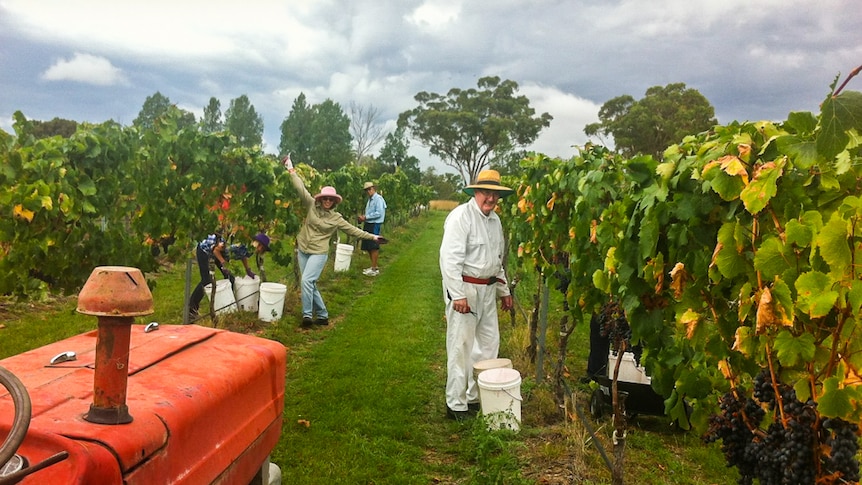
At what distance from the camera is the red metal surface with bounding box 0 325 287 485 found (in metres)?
1.66

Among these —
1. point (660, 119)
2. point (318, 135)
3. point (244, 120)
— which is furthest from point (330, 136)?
point (660, 119)

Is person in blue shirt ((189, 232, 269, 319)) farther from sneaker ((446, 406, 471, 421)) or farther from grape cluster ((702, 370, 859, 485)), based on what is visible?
grape cluster ((702, 370, 859, 485))

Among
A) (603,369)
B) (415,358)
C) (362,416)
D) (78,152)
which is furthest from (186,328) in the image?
(415,358)

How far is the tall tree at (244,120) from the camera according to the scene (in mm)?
62656

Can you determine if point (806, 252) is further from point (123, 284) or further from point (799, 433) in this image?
point (123, 284)

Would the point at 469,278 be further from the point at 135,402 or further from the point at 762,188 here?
the point at 762,188

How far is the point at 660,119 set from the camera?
32406 mm

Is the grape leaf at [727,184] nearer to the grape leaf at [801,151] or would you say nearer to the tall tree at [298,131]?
the grape leaf at [801,151]

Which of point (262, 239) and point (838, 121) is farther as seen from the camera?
point (262, 239)

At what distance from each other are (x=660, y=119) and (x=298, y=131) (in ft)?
131

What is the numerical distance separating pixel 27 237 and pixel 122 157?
109cm

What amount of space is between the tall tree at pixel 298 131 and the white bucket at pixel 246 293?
53220 millimetres

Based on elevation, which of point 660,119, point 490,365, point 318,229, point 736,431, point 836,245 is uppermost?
point 660,119

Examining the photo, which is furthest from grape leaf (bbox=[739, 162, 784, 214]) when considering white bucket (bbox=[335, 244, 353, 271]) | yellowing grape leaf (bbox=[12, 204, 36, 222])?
white bucket (bbox=[335, 244, 353, 271])
